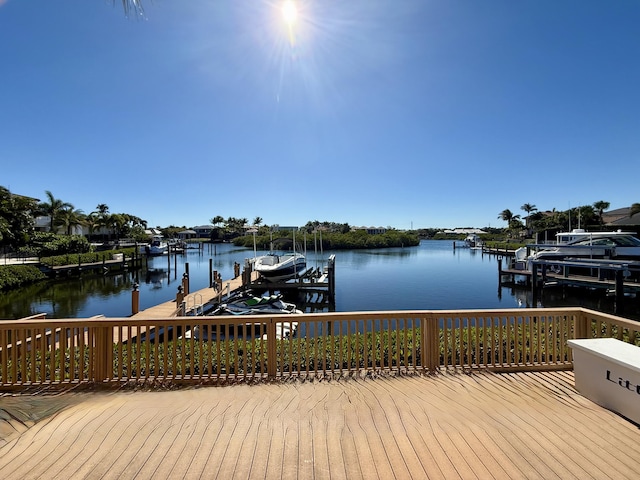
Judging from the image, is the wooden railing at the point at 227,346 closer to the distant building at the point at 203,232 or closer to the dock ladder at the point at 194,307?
the dock ladder at the point at 194,307

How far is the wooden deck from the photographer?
77.7 inches

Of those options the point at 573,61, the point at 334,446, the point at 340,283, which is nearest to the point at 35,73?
the point at 334,446

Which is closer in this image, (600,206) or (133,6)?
(133,6)

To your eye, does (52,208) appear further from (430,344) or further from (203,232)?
(203,232)

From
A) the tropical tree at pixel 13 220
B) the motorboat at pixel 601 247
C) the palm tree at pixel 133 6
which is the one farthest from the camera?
the tropical tree at pixel 13 220

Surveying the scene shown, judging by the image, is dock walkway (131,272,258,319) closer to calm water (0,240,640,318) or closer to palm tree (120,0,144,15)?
calm water (0,240,640,318)

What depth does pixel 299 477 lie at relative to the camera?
1899mm

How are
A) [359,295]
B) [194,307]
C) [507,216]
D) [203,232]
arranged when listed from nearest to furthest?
[194,307], [359,295], [507,216], [203,232]

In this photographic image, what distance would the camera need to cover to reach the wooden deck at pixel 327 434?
1.97 meters

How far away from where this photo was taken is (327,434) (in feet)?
7.86

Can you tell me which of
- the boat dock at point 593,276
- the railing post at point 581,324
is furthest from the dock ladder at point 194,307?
the boat dock at point 593,276

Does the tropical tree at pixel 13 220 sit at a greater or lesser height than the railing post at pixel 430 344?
greater

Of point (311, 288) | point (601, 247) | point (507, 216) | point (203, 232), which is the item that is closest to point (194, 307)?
point (311, 288)

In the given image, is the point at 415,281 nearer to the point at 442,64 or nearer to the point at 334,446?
the point at 442,64
